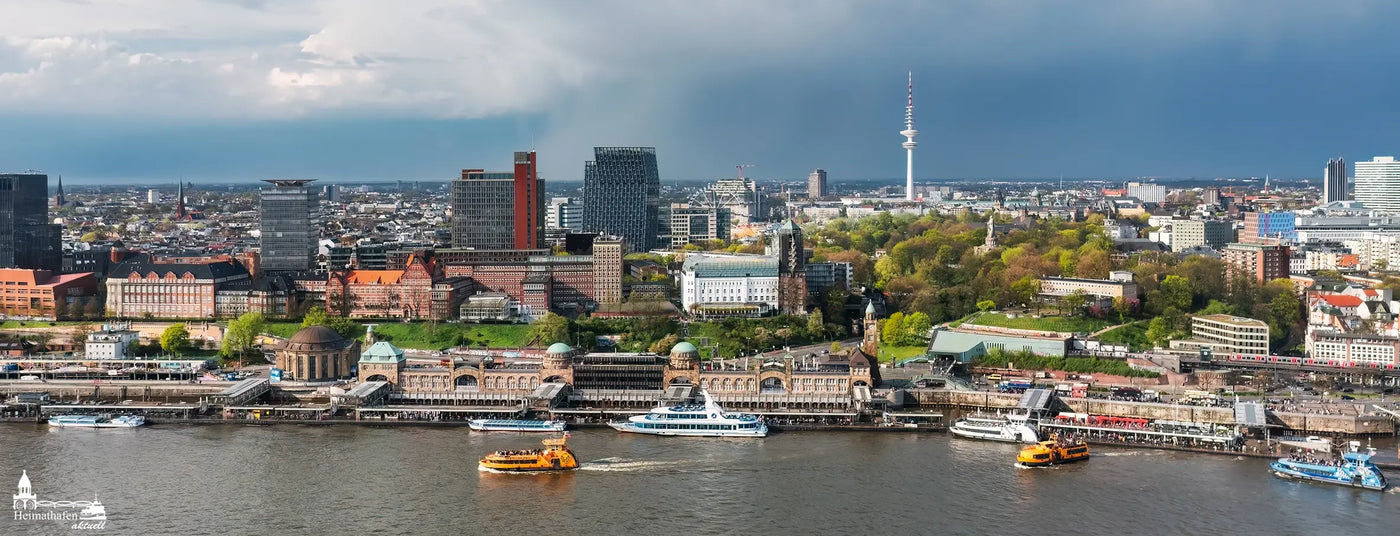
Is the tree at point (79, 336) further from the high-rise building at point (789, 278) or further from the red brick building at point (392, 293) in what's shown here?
the high-rise building at point (789, 278)

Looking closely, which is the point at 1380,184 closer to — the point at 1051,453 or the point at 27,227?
the point at 1051,453

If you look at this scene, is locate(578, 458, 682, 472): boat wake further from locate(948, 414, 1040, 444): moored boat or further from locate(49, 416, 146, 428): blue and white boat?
locate(49, 416, 146, 428): blue and white boat

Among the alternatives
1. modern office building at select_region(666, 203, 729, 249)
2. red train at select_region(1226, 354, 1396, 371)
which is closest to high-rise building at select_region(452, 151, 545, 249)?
modern office building at select_region(666, 203, 729, 249)

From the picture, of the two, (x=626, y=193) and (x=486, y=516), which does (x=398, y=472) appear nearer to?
(x=486, y=516)

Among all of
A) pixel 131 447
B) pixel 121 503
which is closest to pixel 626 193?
pixel 131 447

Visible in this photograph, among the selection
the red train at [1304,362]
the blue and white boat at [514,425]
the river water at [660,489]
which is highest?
the red train at [1304,362]

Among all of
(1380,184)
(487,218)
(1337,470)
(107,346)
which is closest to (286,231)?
(487,218)

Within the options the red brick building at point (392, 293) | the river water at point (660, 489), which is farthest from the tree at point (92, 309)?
the river water at point (660, 489)
